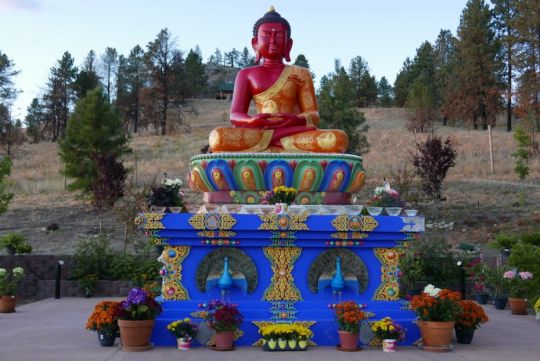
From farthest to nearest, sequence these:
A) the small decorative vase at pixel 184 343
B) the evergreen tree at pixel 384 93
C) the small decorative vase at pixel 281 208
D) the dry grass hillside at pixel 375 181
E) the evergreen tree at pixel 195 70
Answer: the evergreen tree at pixel 384 93
the evergreen tree at pixel 195 70
the dry grass hillside at pixel 375 181
the small decorative vase at pixel 281 208
the small decorative vase at pixel 184 343

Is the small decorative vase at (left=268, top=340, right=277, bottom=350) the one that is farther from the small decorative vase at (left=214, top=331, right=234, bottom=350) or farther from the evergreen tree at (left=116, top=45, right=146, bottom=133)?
the evergreen tree at (left=116, top=45, right=146, bottom=133)

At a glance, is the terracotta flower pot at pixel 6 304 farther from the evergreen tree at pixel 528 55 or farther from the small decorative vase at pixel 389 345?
the evergreen tree at pixel 528 55

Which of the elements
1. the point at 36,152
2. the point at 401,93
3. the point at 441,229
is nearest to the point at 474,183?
the point at 441,229

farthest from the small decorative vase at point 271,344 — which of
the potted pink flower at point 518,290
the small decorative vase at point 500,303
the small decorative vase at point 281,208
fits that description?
the small decorative vase at point 500,303

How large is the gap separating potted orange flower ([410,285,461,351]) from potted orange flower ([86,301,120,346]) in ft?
10.9

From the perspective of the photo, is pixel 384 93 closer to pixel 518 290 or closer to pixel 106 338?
pixel 518 290

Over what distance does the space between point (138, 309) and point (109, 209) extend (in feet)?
59.8

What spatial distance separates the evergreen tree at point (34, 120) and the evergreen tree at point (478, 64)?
130 feet

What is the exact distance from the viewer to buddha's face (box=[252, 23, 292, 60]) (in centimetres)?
1141

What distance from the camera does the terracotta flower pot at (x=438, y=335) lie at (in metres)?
6.94

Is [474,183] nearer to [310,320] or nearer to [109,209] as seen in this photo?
[109,209]

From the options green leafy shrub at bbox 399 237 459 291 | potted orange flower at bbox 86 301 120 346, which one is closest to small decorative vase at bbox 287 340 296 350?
potted orange flower at bbox 86 301 120 346

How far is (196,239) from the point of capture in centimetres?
750

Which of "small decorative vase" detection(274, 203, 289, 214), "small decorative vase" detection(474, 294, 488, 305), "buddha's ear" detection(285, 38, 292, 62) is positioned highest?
"buddha's ear" detection(285, 38, 292, 62)
